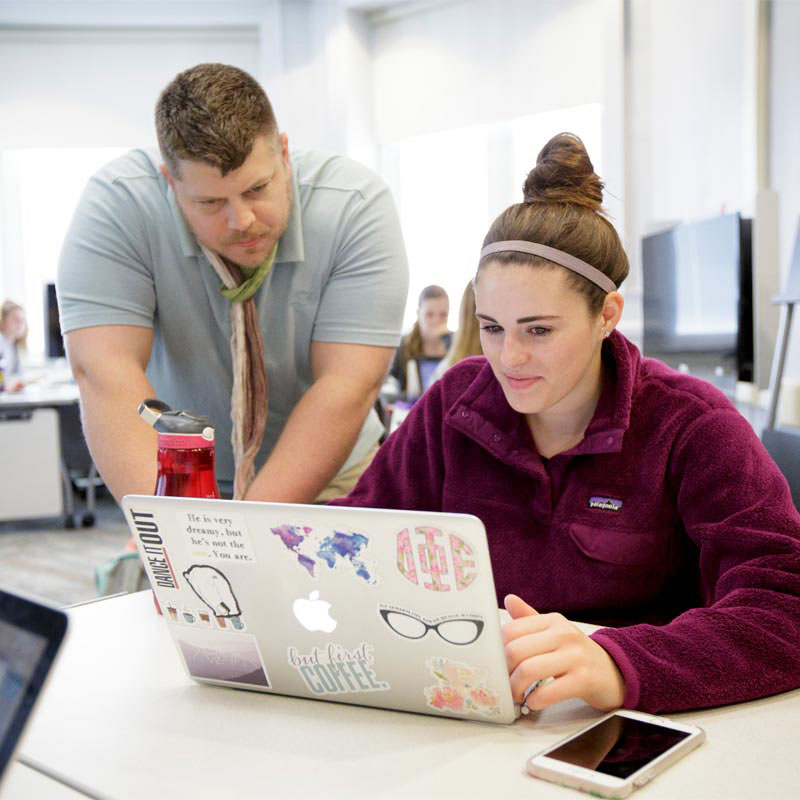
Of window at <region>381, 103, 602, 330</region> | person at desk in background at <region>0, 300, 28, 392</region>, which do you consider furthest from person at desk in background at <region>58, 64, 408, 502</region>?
person at desk in background at <region>0, 300, 28, 392</region>

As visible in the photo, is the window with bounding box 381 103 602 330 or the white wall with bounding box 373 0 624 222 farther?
the window with bounding box 381 103 602 330

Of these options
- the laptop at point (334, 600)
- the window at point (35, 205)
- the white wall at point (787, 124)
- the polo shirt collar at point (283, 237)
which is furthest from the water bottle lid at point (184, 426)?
the window at point (35, 205)

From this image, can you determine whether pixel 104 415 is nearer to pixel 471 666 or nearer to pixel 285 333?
pixel 285 333

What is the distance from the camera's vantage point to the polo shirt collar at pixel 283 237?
1617 millimetres

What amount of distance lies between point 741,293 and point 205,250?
6.01 ft

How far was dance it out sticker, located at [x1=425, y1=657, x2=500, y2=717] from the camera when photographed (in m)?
0.83

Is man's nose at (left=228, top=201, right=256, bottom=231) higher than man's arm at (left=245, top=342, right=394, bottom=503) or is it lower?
higher

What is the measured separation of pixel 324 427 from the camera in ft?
5.13

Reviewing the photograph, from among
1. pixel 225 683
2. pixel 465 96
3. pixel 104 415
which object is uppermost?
pixel 465 96

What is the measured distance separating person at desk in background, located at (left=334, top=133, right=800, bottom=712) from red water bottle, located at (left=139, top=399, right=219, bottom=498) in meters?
0.36

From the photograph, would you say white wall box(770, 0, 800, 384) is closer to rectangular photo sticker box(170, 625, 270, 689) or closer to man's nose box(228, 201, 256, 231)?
man's nose box(228, 201, 256, 231)

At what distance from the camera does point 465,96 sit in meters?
5.93

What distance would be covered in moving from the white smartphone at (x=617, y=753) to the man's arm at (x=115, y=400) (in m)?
0.88

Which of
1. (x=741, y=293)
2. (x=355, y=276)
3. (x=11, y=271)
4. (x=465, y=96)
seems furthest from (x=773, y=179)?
(x=11, y=271)
